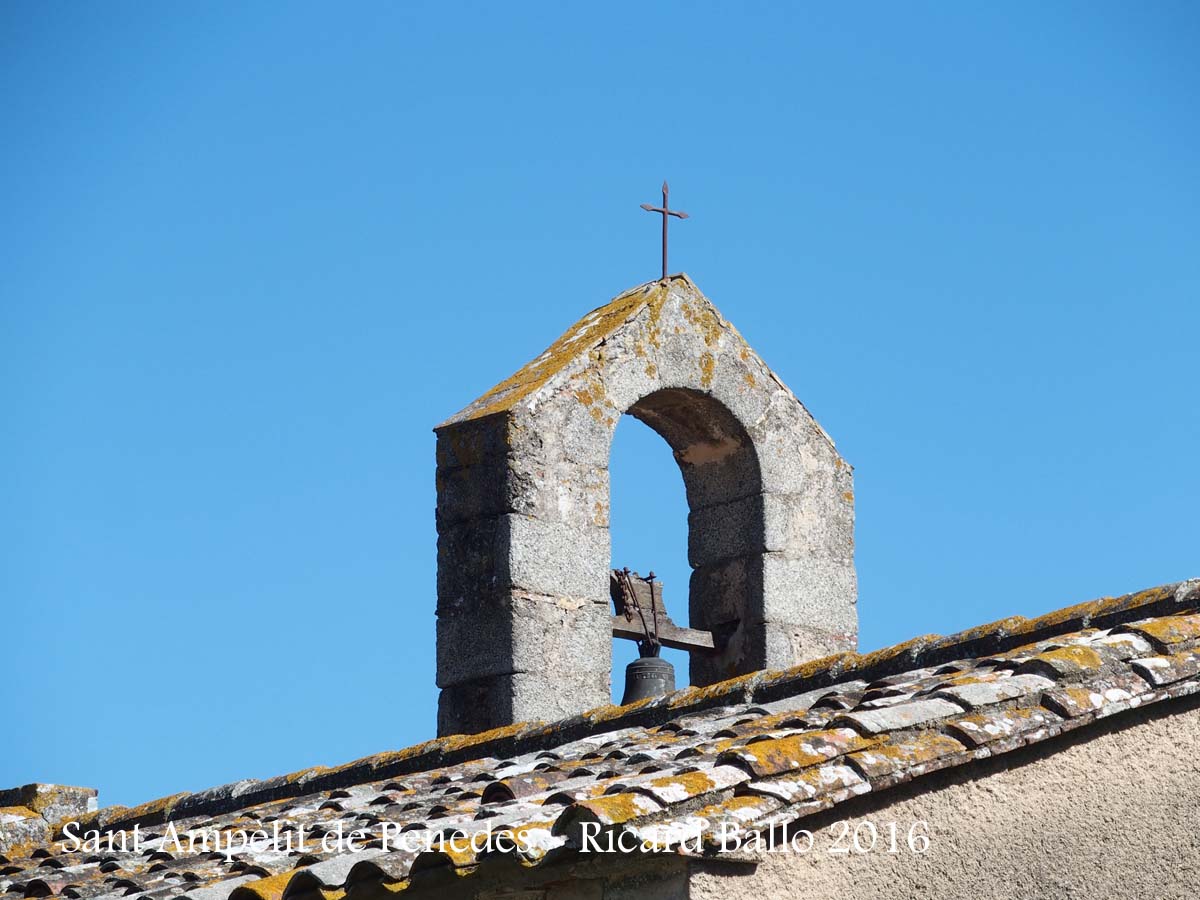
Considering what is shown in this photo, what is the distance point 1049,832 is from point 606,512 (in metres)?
3.38

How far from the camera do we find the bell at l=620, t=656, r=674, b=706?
7.59 m

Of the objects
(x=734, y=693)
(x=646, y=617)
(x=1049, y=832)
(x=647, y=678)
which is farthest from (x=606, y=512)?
(x=1049, y=832)

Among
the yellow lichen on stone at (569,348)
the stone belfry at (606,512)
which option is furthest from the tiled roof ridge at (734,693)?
the yellow lichen on stone at (569,348)

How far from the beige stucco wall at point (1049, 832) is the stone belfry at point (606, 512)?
2.97 m

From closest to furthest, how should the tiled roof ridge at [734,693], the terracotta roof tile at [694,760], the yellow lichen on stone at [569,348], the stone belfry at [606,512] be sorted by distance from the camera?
the terracotta roof tile at [694,760] → the tiled roof ridge at [734,693] → the stone belfry at [606,512] → the yellow lichen on stone at [569,348]

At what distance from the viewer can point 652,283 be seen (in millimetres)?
8281

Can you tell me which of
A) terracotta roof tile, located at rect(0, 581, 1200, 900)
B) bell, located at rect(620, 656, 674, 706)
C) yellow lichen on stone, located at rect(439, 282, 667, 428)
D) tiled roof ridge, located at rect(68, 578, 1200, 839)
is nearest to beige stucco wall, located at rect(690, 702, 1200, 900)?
terracotta roof tile, located at rect(0, 581, 1200, 900)

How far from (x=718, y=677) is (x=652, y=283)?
165 cm

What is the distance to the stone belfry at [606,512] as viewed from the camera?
24.7 feet

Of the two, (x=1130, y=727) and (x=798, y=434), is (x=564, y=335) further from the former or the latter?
(x=1130, y=727)

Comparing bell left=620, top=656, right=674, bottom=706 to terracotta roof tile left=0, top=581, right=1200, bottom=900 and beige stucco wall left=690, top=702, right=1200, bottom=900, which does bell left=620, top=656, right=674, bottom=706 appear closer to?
terracotta roof tile left=0, top=581, right=1200, bottom=900

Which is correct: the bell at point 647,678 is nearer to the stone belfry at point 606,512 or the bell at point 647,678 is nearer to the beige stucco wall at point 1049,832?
the stone belfry at point 606,512

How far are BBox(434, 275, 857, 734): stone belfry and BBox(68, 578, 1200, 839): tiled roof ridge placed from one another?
0.39m

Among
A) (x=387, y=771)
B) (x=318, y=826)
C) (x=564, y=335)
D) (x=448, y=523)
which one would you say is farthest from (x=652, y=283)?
(x=318, y=826)
